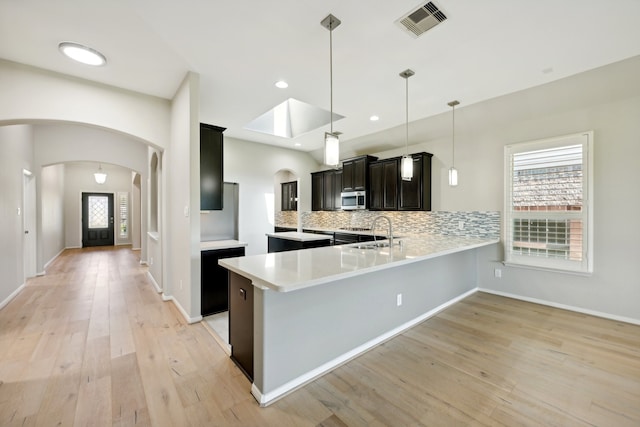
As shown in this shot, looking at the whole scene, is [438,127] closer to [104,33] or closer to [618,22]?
[618,22]

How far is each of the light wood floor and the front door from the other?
7.67 m

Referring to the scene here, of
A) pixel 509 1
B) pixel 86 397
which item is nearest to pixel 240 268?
pixel 86 397

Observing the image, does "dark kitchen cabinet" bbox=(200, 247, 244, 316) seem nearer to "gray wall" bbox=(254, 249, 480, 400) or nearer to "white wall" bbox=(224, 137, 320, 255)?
"gray wall" bbox=(254, 249, 480, 400)

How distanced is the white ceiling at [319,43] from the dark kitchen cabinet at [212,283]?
6.99 ft

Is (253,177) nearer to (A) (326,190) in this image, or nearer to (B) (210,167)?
(A) (326,190)

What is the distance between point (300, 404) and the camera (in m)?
1.84

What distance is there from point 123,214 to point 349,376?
11.3 metres

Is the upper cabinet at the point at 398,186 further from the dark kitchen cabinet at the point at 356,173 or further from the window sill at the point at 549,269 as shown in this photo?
the window sill at the point at 549,269

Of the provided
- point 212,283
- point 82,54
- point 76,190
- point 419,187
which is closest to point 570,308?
point 419,187

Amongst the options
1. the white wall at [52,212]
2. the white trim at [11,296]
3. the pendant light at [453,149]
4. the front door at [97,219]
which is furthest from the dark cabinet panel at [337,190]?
the front door at [97,219]

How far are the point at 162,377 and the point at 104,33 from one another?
3.00 m

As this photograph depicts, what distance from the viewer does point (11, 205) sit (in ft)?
13.0

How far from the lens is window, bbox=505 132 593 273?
3.46m

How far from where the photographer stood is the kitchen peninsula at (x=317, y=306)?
1.85 m
